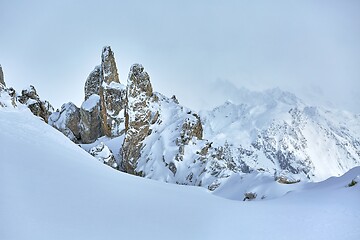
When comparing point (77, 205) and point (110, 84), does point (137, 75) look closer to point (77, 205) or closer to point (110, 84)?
point (110, 84)

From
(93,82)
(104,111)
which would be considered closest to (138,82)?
(104,111)

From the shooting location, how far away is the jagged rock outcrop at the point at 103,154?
52131mm

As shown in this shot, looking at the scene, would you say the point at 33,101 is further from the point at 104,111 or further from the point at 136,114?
the point at 136,114

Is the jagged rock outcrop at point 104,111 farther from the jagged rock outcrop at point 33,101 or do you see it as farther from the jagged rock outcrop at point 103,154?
the jagged rock outcrop at point 103,154

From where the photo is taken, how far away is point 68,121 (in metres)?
68.9

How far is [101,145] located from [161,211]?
142ft

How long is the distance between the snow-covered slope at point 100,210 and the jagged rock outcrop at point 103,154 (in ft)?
120

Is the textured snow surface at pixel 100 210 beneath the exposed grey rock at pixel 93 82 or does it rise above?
beneath

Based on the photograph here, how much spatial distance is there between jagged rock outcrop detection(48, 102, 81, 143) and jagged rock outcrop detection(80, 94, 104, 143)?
1579 mm

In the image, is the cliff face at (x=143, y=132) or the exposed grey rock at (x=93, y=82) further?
the exposed grey rock at (x=93, y=82)

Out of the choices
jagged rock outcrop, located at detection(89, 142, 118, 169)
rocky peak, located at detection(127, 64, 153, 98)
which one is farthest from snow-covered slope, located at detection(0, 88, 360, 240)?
rocky peak, located at detection(127, 64, 153, 98)

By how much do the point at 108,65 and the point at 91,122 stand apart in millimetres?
11676

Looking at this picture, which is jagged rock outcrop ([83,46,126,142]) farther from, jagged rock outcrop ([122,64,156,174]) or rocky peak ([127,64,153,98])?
jagged rock outcrop ([122,64,156,174])

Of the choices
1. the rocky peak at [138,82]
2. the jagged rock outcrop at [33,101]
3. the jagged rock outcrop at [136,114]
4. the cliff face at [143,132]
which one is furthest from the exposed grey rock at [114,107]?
the jagged rock outcrop at [33,101]
